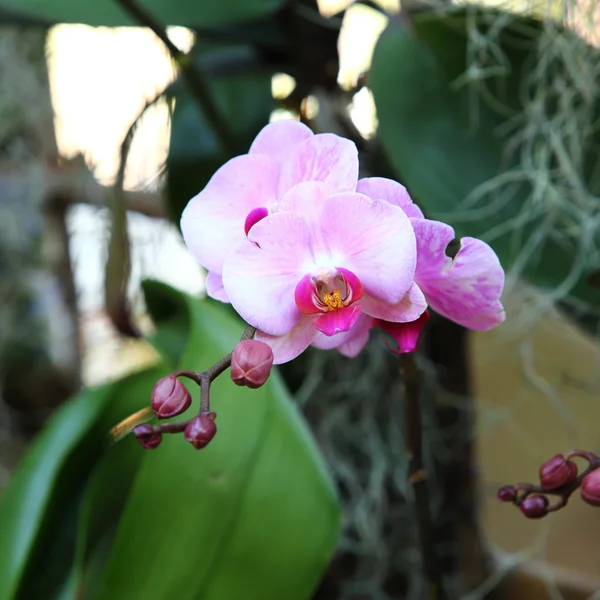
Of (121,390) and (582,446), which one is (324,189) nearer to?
(121,390)

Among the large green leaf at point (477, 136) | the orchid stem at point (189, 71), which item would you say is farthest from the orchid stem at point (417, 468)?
the orchid stem at point (189, 71)

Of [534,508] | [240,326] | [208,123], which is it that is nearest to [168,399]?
[534,508]

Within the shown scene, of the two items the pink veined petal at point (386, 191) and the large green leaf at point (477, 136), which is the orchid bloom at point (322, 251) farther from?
the large green leaf at point (477, 136)

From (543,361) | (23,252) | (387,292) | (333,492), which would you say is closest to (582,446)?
(543,361)

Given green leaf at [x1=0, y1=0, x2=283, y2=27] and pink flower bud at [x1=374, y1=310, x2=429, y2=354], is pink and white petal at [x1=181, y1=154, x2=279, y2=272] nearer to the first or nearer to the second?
pink flower bud at [x1=374, y1=310, x2=429, y2=354]

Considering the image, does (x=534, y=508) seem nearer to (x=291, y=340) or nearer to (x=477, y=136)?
(x=291, y=340)

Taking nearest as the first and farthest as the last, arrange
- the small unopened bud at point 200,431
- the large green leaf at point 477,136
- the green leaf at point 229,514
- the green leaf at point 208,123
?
the small unopened bud at point 200,431
the green leaf at point 229,514
the large green leaf at point 477,136
the green leaf at point 208,123
